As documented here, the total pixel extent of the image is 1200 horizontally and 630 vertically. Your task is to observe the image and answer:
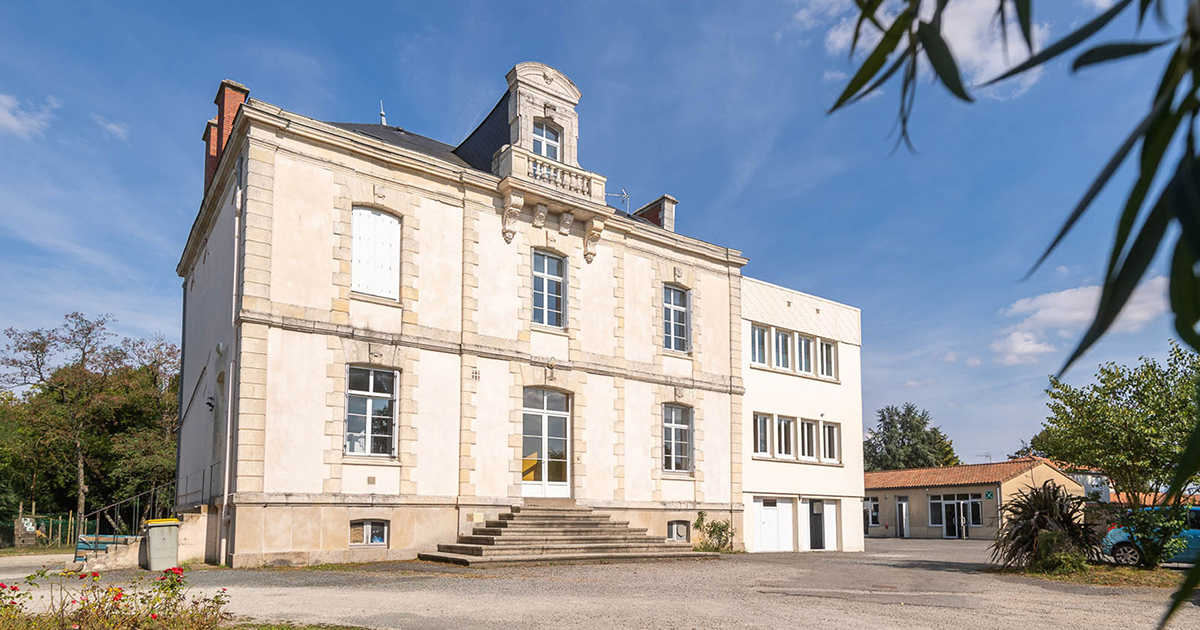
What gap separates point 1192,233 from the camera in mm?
1245

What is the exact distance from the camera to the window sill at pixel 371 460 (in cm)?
1598

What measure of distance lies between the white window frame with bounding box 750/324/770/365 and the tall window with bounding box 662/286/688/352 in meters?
2.55

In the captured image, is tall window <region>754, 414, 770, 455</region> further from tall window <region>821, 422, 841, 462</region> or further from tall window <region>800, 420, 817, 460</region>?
tall window <region>821, 422, 841, 462</region>

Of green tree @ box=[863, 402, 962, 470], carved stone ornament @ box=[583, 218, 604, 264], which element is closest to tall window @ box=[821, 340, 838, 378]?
carved stone ornament @ box=[583, 218, 604, 264]

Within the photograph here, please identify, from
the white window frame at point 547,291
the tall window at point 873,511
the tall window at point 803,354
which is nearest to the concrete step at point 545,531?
the white window frame at point 547,291

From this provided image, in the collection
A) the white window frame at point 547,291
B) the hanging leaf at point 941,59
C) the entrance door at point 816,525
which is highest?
the white window frame at point 547,291

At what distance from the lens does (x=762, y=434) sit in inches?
952

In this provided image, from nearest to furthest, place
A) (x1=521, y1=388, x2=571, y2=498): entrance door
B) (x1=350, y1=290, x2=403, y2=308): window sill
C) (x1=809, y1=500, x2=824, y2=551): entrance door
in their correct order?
(x1=350, y1=290, x2=403, y2=308): window sill
(x1=521, y1=388, x2=571, y2=498): entrance door
(x1=809, y1=500, x2=824, y2=551): entrance door

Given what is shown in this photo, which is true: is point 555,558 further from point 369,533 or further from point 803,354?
point 803,354

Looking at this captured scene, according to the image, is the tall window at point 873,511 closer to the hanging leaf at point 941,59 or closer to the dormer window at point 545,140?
the dormer window at point 545,140

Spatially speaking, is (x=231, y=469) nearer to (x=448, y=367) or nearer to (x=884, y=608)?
(x=448, y=367)

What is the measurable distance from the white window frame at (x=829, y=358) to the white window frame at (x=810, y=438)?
1.62 m

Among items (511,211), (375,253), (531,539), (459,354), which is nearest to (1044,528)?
(531,539)

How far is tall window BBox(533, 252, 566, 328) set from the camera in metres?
19.8
